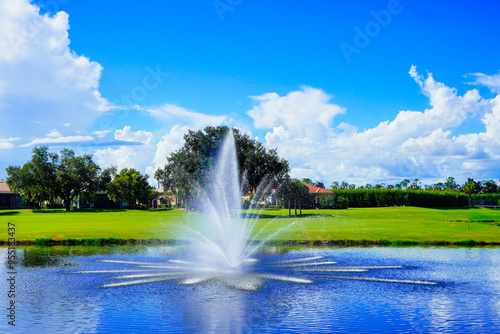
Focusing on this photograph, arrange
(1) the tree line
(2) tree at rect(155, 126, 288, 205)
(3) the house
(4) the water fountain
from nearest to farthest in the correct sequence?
1. (4) the water fountain
2. (2) tree at rect(155, 126, 288, 205)
3. (1) the tree line
4. (3) the house

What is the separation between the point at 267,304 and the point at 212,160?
52.9 meters

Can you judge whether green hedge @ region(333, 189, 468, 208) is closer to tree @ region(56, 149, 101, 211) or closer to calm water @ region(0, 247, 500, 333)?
tree @ region(56, 149, 101, 211)

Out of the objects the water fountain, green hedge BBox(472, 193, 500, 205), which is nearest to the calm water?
the water fountain


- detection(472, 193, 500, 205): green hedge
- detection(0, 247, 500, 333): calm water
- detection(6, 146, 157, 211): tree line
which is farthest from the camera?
detection(472, 193, 500, 205): green hedge

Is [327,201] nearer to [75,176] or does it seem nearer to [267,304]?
[75,176]

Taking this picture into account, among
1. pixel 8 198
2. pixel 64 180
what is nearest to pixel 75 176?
pixel 64 180

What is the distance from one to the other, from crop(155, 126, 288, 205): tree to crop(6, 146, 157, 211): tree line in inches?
1415

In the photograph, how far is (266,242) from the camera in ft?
110

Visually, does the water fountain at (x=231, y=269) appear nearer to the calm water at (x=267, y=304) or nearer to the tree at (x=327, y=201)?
the calm water at (x=267, y=304)

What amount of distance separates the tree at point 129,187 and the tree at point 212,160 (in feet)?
123

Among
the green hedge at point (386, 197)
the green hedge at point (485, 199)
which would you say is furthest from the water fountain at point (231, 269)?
the green hedge at point (485, 199)

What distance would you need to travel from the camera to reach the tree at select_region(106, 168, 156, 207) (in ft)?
361

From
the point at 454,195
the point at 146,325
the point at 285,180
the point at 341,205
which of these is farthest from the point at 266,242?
the point at 454,195

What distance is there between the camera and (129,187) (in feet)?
372
